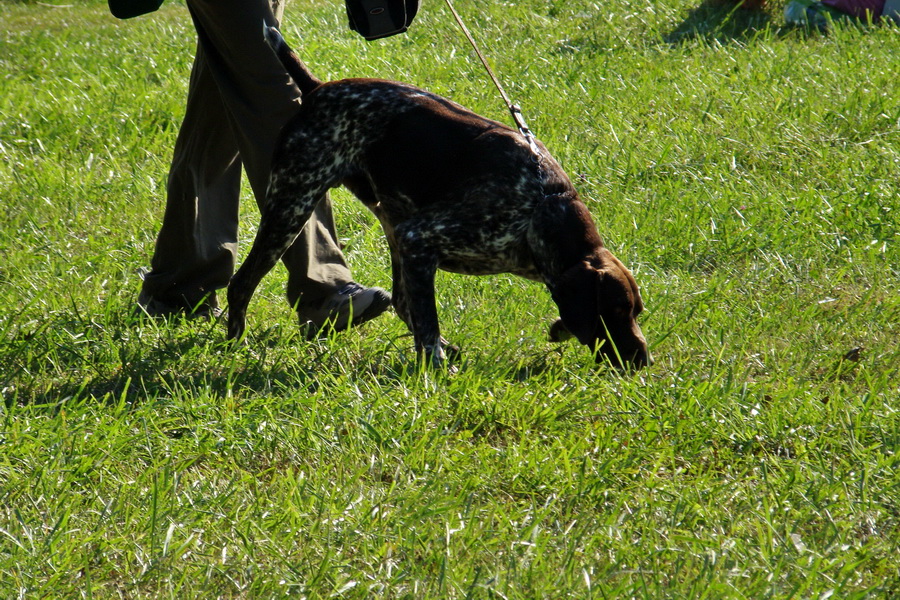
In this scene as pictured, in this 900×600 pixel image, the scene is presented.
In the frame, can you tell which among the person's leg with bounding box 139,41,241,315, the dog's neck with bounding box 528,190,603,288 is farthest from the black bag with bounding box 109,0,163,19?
the dog's neck with bounding box 528,190,603,288

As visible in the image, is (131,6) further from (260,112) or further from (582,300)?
(582,300)

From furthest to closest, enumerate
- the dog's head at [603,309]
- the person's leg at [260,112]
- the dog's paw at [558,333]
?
the person's leg at [260,112] → the dog's paw at [558,333] → the dog's head at [603,309]

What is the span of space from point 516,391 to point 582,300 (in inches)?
15.5

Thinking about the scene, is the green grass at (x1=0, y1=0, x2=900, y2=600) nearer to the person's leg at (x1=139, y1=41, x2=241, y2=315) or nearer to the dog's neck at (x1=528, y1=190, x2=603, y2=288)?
the person's leg at (x1=139, y1=41, x2=241, y2=315)

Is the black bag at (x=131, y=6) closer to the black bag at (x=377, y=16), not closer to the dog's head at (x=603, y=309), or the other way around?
the black bag at (x=377, y=16)

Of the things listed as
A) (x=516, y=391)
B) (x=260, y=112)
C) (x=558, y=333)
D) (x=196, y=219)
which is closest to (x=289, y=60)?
(x=260, y=112)

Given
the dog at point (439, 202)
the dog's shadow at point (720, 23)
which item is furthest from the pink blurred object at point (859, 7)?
the dog at point (439, 202)

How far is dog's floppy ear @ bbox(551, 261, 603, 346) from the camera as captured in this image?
356 centimetres

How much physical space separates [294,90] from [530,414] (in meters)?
1.66

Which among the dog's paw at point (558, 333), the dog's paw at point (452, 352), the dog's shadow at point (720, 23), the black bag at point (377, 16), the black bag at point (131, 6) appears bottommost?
the dog's shadow at point (720, 23)

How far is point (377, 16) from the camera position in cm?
405

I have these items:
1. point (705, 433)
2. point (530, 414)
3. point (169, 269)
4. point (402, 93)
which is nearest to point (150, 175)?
point (169, 269)

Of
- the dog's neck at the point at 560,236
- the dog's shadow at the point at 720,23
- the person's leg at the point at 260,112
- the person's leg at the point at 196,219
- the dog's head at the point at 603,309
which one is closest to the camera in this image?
the dog's head at the point at 603,309

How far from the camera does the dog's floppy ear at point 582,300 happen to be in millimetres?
3557
